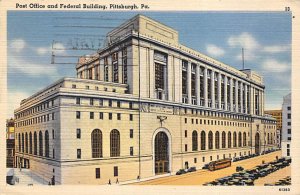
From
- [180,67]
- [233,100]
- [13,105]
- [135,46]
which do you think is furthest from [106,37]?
[233,100]

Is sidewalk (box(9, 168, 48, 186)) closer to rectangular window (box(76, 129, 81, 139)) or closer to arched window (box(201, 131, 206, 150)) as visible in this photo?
rectangular window (box(76, 129, 81, 139))

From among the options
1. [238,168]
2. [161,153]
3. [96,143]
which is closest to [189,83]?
[161,153]

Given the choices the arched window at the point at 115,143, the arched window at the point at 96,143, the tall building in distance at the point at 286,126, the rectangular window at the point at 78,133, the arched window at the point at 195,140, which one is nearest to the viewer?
the rectangular window at the point at 78,133

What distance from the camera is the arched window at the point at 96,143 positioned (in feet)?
20.6

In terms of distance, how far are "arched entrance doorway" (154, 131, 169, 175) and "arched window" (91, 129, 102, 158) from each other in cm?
121

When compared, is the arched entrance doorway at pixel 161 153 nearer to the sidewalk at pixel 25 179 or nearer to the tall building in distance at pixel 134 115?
the tall building in distance at pixel 134 115

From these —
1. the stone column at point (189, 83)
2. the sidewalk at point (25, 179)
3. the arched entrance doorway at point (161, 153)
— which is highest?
the stone column at point (189, 83)

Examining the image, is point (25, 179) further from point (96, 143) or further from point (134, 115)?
point (134, 115)

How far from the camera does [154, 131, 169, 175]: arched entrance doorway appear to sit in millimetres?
6723

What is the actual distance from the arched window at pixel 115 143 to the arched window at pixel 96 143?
234 millimetres

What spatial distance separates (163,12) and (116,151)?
9.92 ft

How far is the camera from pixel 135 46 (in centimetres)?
648

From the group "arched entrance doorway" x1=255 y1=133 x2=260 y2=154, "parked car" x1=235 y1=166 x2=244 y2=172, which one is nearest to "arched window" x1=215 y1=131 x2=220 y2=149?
"parked car" x1=235 y1=166 x2=244 y2=172

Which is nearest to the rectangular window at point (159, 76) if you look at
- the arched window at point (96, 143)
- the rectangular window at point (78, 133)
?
the arched window at point (96, 143)
